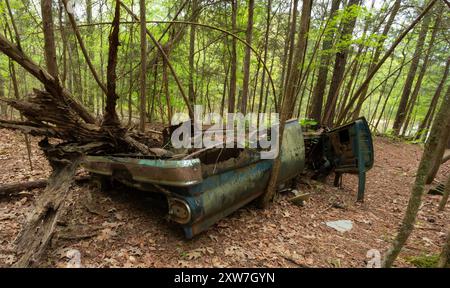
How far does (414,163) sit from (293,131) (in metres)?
6.76

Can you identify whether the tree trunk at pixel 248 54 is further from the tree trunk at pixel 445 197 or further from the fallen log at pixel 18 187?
the fallen log at pixel 18 187

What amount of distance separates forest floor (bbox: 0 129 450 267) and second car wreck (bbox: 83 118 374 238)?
30 centimetres

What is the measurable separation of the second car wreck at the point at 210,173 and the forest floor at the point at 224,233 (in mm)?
301

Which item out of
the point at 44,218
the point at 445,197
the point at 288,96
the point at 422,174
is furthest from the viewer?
the point at 445,197

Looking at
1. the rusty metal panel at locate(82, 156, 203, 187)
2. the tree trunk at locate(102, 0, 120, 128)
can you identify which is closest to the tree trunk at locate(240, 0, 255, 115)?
the tree trunk at locate(102, 0, 120, 128)

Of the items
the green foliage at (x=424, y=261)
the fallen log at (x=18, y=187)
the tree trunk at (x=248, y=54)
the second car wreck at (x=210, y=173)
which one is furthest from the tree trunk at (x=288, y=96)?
the fallen log at (x=18, y=187)

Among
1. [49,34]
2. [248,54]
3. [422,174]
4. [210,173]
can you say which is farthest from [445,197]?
[49,34]

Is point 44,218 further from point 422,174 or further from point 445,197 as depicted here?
point 445,197

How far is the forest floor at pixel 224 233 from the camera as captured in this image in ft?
8.66

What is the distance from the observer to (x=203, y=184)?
8.96 ft

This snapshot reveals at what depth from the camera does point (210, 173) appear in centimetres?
283

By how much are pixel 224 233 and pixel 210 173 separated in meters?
0.93

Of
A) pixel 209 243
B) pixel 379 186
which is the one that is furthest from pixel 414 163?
pixel 209 243

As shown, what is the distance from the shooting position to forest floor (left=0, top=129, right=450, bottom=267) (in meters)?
2.64
